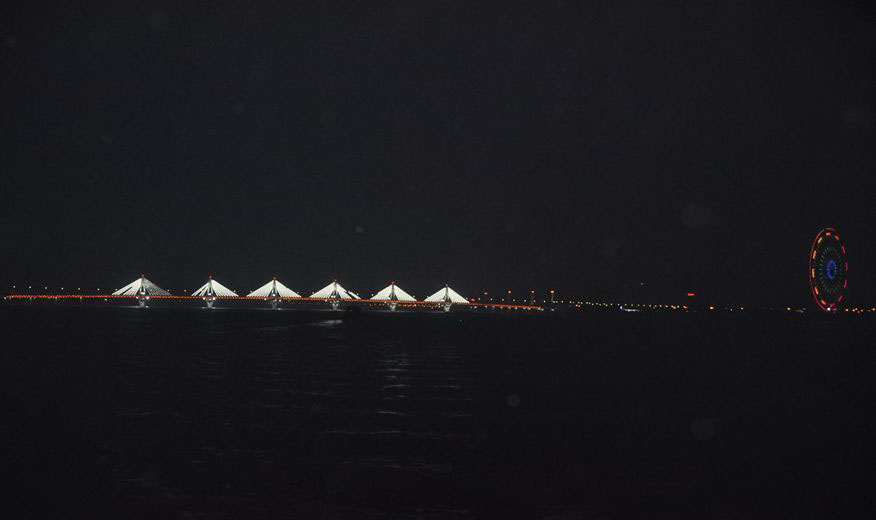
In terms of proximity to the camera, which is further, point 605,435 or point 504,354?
point 504,354

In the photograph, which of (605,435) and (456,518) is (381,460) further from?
(605,435)

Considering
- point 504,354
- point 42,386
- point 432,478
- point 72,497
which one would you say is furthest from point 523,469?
point 504,354

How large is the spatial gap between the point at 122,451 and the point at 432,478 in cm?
818

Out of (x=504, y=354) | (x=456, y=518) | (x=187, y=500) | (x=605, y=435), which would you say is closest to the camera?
(x=456, y=518)

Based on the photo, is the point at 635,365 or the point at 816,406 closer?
the point at 816,406

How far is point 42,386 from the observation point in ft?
114

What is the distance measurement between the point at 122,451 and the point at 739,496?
1446 centimetres

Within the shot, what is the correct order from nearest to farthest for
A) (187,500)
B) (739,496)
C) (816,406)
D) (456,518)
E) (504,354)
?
(456,518), (187,500), (739,496), (816,406), (504,354)

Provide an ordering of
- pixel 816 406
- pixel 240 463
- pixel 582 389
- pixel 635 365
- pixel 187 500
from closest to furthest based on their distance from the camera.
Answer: pixel 187 500, pixel 240 463, pixel 816 406, pixel 582 389, pixel 635 365

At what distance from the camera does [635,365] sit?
5719 centimetres

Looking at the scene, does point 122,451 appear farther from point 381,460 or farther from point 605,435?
point 605,435

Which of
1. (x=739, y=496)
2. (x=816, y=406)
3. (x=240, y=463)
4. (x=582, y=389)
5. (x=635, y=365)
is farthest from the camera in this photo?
(x=635, y=365)

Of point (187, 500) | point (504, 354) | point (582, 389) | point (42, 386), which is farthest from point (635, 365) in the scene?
point (187, 500)

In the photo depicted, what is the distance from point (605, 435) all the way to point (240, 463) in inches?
446
